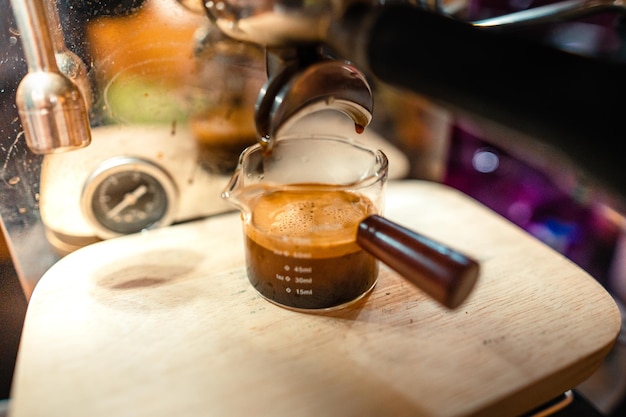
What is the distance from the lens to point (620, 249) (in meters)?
0.78

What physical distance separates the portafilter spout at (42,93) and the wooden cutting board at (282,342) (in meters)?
0.16

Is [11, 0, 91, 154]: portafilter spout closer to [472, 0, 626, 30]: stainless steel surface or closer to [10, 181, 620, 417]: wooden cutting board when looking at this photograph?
[10, 181, 620, 417]: wooden cutting board

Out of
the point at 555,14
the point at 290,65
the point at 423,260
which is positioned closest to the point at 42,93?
the point at 290,65

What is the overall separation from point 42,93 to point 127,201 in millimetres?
206

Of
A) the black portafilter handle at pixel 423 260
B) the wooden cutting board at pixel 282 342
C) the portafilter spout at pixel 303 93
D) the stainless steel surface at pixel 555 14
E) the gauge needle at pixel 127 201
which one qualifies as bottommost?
the wooden cutting board at pixel 282 342

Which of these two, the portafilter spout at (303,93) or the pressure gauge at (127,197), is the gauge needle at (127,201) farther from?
the portafilter spout at (303,93)

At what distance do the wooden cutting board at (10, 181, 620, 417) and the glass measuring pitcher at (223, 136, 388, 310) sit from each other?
2 centimetres

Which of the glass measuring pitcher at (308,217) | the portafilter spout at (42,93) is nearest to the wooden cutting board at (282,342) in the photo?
the glass measuring pitcher at (308,217)

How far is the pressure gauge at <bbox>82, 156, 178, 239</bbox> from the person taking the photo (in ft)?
1.84

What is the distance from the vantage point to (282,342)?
427 millimetres

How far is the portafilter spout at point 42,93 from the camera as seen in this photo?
383mm

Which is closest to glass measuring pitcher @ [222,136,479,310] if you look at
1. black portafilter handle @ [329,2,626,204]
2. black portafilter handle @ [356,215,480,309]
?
black portafilter handle @ [356,215,480,309]

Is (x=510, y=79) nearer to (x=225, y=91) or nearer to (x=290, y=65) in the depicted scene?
(x=290, y=65)

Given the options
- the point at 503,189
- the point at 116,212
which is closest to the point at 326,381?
the point at 116,212
